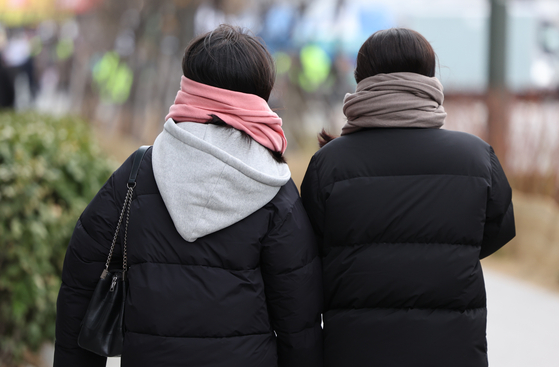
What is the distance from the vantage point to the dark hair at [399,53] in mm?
2182

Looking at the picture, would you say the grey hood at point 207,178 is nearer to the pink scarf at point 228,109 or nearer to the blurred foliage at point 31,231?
the pink scarf at point 228,109

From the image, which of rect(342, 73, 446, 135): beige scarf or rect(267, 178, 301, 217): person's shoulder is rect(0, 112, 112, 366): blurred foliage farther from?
rect(342, 73, 446, 135): beige scarf

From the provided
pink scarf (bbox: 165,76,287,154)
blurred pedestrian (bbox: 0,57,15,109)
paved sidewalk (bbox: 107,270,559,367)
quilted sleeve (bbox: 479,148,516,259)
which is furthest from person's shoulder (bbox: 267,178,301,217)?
blurred pedestrian (bbox: 0,57,15,109)

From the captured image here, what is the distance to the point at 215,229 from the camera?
1941 mm

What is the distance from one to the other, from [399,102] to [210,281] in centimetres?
89

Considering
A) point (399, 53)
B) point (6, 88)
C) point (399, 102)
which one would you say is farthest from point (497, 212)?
point (6, 88)

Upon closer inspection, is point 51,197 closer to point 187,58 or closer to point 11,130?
point 11,130

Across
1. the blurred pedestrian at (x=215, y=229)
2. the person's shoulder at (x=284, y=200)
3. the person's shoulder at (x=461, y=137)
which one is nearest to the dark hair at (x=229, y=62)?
the blurred pedestrian at (x=215, y=229)

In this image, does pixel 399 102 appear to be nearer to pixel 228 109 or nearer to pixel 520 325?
pixel 228 109

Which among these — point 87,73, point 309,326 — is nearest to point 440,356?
point 309,326

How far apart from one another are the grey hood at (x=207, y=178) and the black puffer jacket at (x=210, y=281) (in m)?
0.06

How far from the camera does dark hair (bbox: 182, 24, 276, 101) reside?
6.58ft

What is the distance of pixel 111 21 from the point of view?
473 inches

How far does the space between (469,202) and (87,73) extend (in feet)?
39.8
